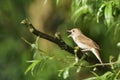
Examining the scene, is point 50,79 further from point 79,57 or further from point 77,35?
point 79,57

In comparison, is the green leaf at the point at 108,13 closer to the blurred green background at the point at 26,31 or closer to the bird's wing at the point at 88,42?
the bird's wing at the point at 88,42

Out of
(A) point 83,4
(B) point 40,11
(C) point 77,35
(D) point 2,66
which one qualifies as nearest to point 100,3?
(A) point 83,4

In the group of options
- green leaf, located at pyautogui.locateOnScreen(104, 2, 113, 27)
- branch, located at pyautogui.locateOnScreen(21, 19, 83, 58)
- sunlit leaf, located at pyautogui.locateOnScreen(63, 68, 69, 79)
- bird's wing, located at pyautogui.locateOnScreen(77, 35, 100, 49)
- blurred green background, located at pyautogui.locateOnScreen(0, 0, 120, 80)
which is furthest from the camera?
blurred green background, located at pyautogui.locateOnScreen(0, 0, 120, 80)

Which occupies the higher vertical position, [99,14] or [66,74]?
[99,14]

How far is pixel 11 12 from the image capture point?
Answer: 7.85 metres

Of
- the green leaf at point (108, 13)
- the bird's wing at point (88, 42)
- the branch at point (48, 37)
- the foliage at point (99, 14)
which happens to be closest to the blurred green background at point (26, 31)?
the bird's wing at point (88, 42)

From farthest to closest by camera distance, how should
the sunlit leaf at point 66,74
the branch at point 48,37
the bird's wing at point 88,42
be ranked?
the bird's wing at point 88,42
the sunlit leaf at point 66,74
the branch at point 48,37

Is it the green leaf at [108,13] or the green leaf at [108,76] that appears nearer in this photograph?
the green leaf at [108,76]

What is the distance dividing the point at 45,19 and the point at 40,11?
0.14 metres

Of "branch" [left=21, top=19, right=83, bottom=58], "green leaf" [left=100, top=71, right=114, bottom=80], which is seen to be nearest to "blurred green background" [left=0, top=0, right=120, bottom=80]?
"green leaf" [left=100, top=71, right=114, bottom=80]

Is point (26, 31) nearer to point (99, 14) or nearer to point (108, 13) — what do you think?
point (99, 14)

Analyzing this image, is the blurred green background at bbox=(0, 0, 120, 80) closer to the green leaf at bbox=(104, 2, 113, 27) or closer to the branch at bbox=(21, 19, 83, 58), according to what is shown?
the green leaf at bbox=(104, 2, 113, 27)

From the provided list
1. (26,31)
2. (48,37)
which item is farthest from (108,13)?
A: (26,31)

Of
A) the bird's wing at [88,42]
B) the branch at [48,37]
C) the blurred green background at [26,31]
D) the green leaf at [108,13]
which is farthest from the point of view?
the blurred green background at [26,31]
